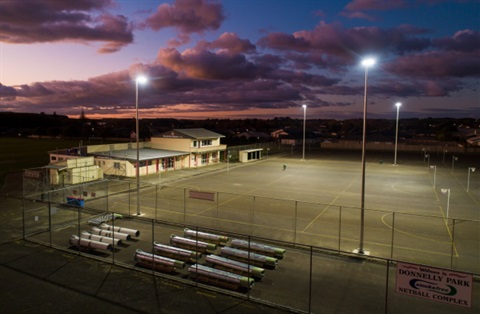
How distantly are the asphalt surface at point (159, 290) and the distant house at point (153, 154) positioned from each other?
25.2m

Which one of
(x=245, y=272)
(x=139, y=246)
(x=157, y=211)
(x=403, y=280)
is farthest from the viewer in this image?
(x=157, y=211)

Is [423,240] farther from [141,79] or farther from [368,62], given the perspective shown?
[141,79]

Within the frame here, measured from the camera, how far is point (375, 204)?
105 feet

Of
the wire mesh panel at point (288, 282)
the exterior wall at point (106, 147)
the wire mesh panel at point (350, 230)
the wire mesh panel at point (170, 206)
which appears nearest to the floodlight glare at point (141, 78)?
the wire mesh panel at point (170, 206)

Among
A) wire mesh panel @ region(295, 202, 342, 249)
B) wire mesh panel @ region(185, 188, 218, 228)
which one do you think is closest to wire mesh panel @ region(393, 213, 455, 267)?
wire mesh panel @ region(295, 202, 342, 249)

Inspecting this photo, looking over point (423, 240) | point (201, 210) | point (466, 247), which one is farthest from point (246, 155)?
point (466, 247)

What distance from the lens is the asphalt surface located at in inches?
515

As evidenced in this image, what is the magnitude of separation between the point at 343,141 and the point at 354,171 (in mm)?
50997

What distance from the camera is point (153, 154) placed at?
170 ft

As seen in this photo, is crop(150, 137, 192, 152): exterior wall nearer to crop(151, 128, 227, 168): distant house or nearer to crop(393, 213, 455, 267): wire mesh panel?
crop(151, 128, 227, 168): distant house

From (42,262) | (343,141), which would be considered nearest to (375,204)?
(42,262)

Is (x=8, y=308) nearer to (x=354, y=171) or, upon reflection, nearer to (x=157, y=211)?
(x=157, y=211)

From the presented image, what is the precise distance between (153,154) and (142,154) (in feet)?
5.15

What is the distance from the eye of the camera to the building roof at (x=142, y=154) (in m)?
46.9
